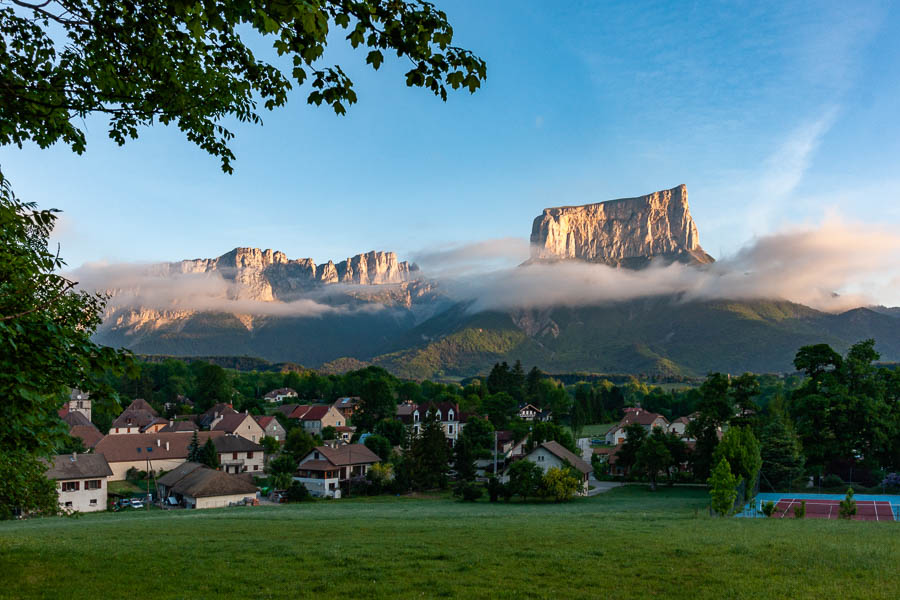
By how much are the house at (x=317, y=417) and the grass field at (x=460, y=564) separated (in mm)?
79193

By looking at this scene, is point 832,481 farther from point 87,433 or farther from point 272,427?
point 87,433

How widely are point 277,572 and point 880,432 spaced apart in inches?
1890

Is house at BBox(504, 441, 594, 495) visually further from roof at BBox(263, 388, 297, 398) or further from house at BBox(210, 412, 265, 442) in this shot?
roof at BBox(263, 388, 297, 398)

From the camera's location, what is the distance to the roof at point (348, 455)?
56344mm

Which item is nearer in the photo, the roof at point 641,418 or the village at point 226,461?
the village at point 226,461

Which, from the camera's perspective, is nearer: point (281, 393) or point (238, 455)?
point (238, 455)

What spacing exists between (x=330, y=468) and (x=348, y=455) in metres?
3.23

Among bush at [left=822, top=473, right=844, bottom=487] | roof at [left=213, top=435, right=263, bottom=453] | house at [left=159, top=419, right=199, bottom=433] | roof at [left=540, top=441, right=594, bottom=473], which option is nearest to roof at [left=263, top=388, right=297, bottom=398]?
house at [left=159, top=419, right=199, bottom=433]

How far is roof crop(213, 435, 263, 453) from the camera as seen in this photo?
2601 inches

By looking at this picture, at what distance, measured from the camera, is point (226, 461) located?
65.9 m

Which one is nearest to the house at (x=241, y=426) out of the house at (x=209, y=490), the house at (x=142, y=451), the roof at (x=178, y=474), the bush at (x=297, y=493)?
the house at (x=142, y=451)

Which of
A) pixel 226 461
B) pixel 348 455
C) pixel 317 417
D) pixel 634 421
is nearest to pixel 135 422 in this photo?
pixel 317 417

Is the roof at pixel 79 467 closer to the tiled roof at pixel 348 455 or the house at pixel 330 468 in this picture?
the house at pixel 330 468

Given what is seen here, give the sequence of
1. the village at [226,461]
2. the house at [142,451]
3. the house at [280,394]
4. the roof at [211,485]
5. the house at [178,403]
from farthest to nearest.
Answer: the house at [280,394], the house at [178,403], the house at [142,451], the village at [226,461], the roof at [211,485]
